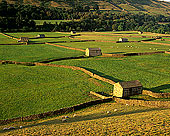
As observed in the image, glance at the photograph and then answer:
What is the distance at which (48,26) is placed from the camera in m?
146

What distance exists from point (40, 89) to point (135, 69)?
71.5 feet

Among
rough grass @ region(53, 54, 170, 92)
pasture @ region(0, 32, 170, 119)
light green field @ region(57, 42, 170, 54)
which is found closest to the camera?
pasture @ region(0, 32, 170, 119)

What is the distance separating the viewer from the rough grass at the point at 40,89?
24906 millimetres

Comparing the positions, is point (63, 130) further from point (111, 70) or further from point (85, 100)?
point (111, 70)

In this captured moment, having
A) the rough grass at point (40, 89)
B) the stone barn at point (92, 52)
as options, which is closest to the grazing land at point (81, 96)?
the rough grass at point (40, 89)

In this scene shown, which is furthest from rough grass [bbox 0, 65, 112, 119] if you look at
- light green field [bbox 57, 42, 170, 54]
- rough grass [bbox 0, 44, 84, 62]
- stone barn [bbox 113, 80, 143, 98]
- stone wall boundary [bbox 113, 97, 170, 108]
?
light green field [bbox 57, 42, 170, 54]

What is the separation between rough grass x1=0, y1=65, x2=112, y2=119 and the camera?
24.9 metres

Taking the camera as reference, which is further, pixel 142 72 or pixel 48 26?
pixel 48 26

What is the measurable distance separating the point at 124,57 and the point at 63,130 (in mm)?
43225

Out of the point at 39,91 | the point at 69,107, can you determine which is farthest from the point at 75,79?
the point at 69,107

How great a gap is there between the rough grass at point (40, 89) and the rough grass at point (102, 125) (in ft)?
10.9

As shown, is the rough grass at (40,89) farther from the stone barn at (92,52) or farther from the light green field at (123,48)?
the light green field at (123,48)

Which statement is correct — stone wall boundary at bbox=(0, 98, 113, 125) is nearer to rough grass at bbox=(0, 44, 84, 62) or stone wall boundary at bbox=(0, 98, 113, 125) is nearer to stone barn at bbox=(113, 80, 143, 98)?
stone barn at bbox=(113, 80, 143, 98)

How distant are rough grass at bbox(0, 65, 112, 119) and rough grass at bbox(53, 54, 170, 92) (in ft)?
17.2
